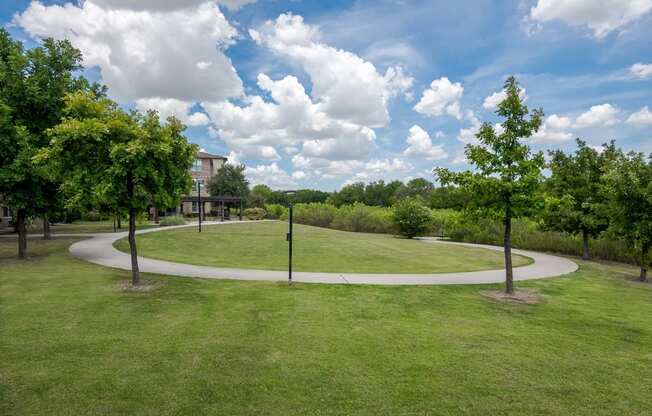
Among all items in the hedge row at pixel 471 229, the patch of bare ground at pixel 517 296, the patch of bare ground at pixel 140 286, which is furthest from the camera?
the hedge row at pixel 471 229

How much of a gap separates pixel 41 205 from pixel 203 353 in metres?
11.9

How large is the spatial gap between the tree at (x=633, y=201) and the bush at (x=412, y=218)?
52.1ft

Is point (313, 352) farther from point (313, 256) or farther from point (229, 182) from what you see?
point (229, 182)

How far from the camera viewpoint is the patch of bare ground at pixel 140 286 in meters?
9.27

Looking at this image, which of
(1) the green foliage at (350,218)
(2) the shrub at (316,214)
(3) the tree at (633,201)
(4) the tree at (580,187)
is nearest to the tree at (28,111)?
(3) the tree at (633,201)

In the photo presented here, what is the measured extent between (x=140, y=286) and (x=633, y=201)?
15685mm

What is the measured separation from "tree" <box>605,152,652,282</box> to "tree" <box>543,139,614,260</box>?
15.5 feet

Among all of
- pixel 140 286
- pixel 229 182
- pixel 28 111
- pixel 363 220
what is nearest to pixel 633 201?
pixel 140 286

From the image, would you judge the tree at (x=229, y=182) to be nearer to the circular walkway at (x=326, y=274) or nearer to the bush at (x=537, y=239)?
the bush at (x=537, y=239)

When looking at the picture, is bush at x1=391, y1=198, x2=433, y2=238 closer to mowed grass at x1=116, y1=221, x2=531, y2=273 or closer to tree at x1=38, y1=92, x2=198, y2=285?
mowed grass at x1=116, y1=221, x2=531, y2=273

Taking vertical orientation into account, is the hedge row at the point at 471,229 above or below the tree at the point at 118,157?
below

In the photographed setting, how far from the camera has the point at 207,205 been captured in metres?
A: 54.7

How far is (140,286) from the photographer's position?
376 inches

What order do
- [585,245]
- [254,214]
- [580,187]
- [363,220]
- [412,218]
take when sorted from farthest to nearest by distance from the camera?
[254,214], [363,220], [412,218], [585,245], [580,187]
